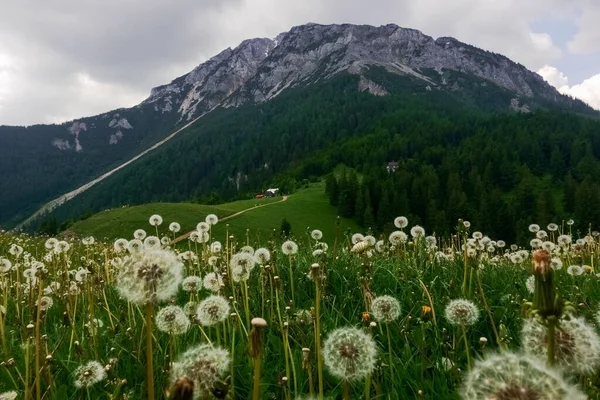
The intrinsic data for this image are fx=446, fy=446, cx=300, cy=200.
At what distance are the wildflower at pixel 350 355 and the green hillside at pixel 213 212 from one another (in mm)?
55947

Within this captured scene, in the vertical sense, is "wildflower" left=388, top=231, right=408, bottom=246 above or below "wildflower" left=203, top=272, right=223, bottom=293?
above

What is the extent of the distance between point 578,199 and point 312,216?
2723 inches

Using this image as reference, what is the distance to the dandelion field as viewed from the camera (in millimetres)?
1699

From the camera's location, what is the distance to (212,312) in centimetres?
338

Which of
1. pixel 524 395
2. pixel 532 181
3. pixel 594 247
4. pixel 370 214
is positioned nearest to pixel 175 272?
pixel 524 395

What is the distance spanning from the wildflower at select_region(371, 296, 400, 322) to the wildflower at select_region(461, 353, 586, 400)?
5.69 ft

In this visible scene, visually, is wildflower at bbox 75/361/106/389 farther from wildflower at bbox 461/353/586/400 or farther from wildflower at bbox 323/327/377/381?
wildflower at bbox 461/353/586/400

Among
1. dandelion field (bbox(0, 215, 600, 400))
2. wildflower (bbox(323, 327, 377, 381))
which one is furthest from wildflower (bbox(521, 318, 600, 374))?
wildflower (bbox(323, 327, 377, 381))

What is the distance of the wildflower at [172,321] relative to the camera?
343 cm

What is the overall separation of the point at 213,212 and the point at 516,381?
91682mm

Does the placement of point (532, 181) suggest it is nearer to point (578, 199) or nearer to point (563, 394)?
point (578, 199)

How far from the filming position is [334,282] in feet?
19.4

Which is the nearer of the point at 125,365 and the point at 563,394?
the point at 563,394

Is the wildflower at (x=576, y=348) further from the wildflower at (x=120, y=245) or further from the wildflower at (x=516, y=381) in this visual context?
the wildflower at (x=120, y=245)
